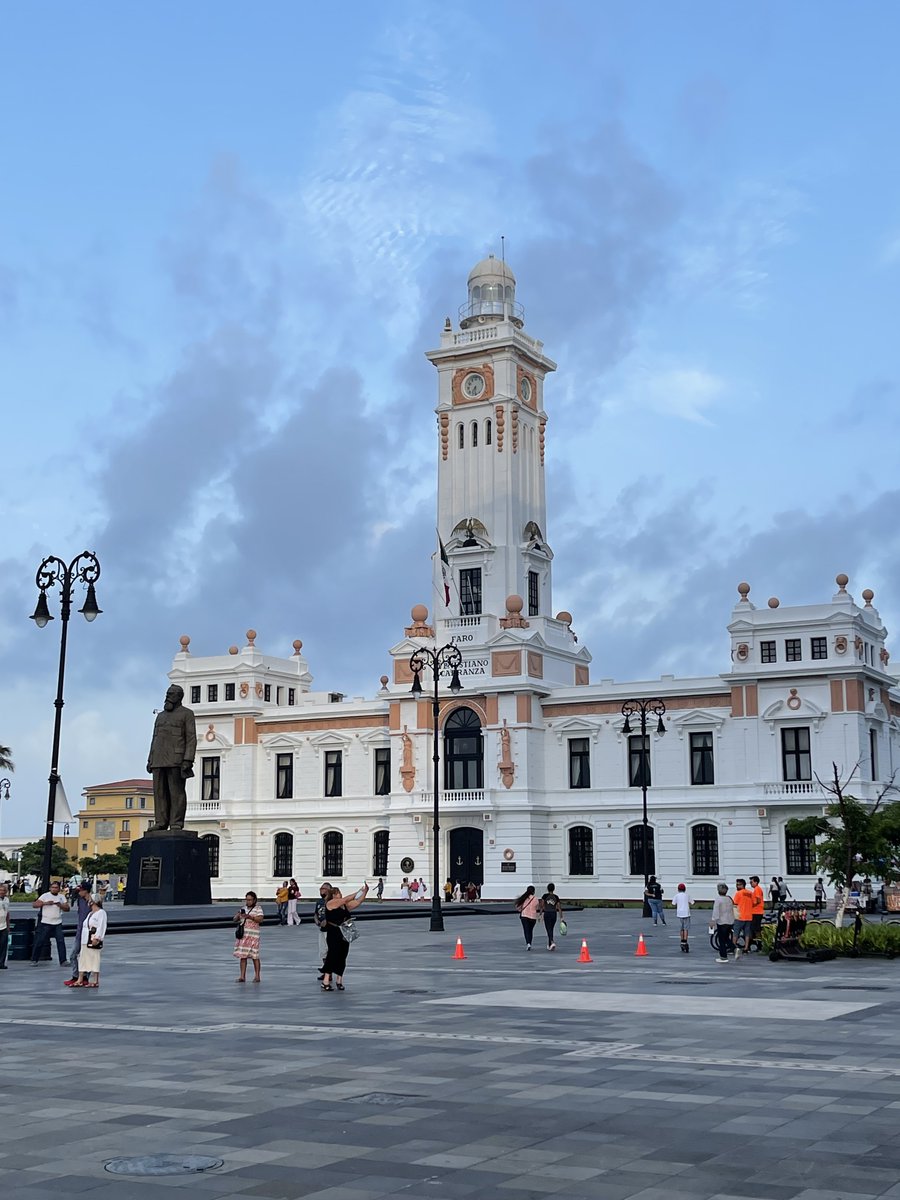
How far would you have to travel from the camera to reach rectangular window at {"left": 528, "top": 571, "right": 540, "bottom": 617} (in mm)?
72500

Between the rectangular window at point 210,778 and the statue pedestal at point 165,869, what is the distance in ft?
109

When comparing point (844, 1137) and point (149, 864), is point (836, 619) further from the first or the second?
point (844, 1137)

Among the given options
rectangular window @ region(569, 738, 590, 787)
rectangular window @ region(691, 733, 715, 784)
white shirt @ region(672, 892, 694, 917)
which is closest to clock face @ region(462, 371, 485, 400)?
rectangular window @ region(569, 738, 590, 787)

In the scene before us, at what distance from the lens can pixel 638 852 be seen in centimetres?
6525

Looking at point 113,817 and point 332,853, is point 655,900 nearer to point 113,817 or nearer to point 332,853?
point 332,853

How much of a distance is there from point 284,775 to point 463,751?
1143 centimetres

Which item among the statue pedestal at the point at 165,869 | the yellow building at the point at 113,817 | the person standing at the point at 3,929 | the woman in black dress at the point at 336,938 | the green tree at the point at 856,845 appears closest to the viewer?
the woman in black dress at the point at 336,938

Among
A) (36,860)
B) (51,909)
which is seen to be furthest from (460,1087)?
(36,860)

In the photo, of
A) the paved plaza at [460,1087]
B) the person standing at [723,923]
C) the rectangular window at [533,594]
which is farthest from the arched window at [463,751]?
the paved plaza at [460,1087]

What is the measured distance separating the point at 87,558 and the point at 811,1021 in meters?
19.6

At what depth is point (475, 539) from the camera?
71688mm

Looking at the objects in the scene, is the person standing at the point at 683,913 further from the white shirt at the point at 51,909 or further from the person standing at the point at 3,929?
the person standing at the point at 3,929

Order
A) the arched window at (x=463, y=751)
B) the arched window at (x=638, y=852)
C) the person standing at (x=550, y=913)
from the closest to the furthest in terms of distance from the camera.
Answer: the person standing at (x=550, y=913) → the arched window at (x=638, y=852) → the arched window at (x=463, y=751)

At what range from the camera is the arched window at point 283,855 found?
241 feet
